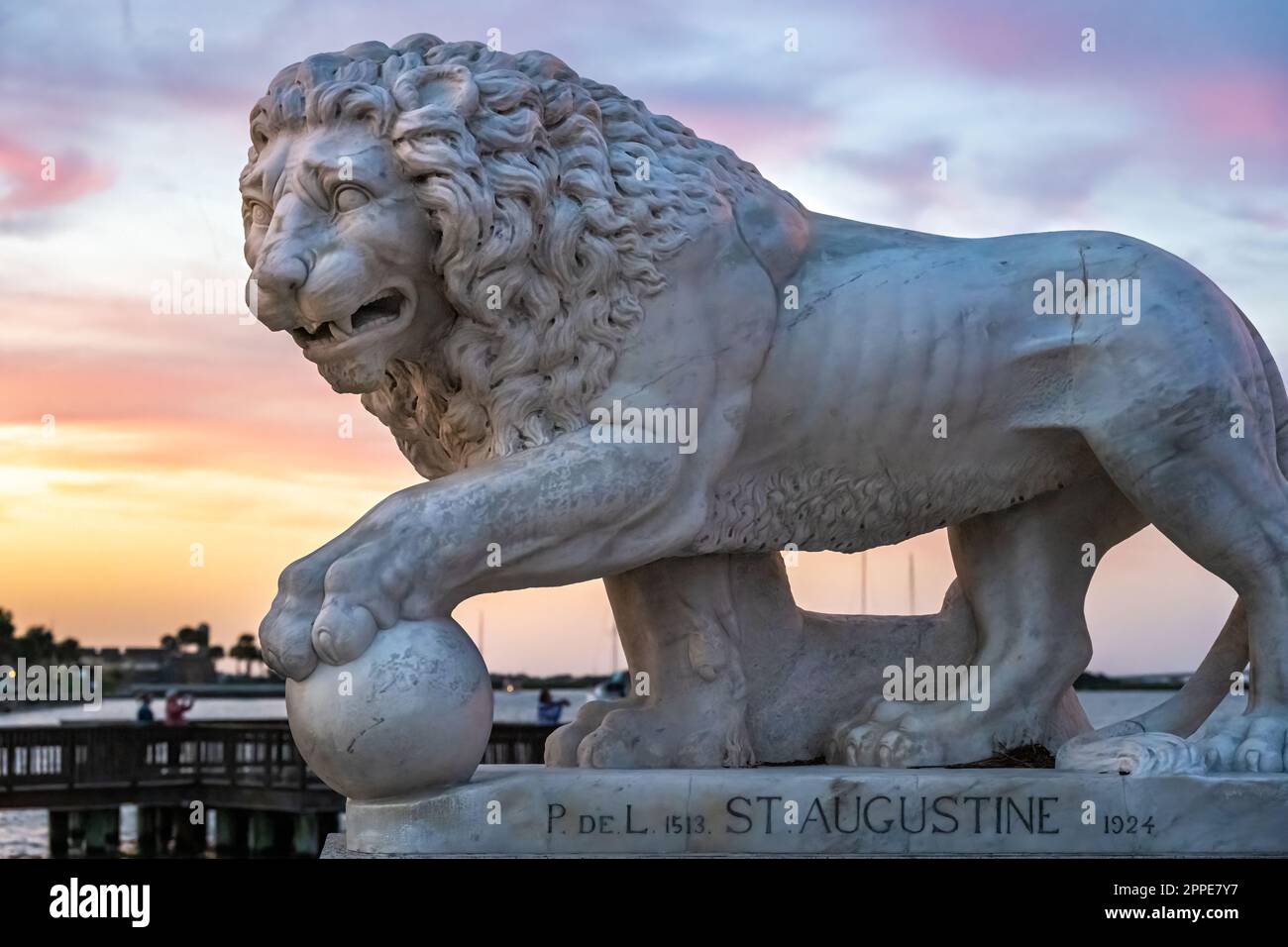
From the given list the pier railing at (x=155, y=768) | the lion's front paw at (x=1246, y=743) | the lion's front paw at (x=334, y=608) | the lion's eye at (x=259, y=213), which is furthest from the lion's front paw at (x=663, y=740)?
the pier railing at (x=155, y=768)

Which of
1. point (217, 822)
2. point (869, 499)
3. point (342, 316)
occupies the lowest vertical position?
point (217, 822)

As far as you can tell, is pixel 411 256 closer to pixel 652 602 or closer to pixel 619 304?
pixel 619 304

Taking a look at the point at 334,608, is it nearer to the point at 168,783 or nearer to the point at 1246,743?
the point at 1246,743

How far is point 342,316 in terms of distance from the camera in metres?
4.95

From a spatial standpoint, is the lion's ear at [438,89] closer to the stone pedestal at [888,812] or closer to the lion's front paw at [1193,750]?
the stone pedestal at [888,812]

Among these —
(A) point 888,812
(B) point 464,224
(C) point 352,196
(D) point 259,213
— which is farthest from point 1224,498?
(D) point 259,213

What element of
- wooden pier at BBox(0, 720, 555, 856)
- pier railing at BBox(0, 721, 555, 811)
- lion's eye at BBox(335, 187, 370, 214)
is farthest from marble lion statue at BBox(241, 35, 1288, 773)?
wooden pier at BBox(0, 720, 555, 856)

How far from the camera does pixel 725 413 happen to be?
17.0 ft

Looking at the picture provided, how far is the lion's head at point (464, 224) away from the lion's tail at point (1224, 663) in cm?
184

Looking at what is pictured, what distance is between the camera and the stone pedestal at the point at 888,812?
16.1 ft
